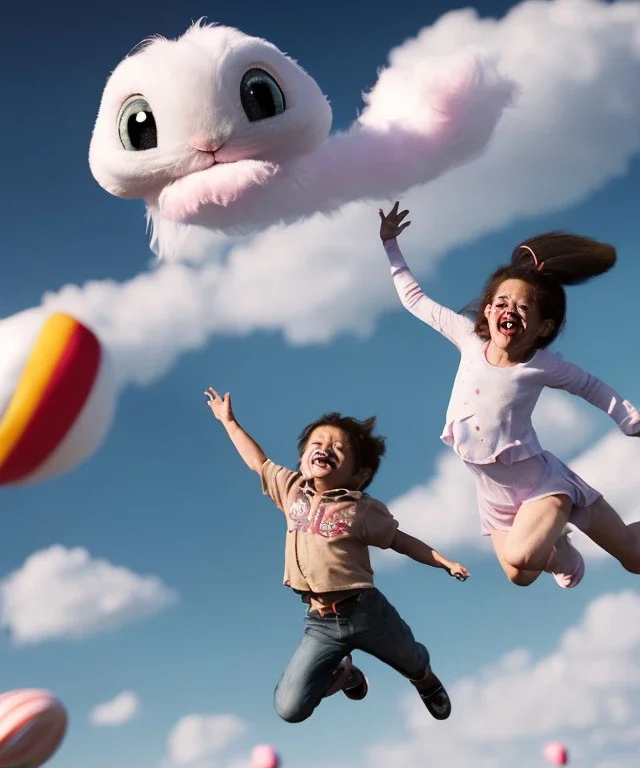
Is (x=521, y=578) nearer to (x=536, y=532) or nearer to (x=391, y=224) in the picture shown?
(x=536, y=532)

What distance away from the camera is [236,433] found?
5.19 meters

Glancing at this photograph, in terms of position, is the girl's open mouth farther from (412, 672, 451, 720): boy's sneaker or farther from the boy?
(412, 672, 451, 720): boy's sneaker

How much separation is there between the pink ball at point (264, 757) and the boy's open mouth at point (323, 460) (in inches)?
76.4

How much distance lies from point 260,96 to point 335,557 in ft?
6.78

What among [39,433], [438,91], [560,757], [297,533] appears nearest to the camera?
[39,433]

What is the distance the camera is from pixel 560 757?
20.3 feet

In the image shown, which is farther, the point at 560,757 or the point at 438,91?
the point at 560,757

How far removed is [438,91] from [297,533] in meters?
2.08

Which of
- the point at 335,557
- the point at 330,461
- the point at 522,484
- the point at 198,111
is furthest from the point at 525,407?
the point at 198,111

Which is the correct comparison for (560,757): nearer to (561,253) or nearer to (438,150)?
(561,253)

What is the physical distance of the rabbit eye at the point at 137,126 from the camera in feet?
16.6

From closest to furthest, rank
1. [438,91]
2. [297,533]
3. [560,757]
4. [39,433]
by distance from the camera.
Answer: [39,433] → [297,533] → [438,91] → [560,757]

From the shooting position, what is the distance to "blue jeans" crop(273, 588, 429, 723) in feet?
15.6

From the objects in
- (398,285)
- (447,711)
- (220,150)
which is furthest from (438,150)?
(447,711)
